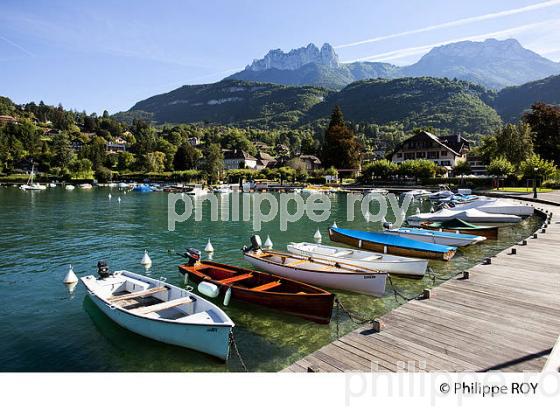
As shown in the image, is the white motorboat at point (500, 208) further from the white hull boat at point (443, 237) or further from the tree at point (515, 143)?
the tree at point (515, 143)

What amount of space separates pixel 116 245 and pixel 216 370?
65.0ft

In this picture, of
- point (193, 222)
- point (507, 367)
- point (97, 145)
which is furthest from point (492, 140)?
point (97, 145)

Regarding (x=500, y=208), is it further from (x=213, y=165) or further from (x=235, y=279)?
(x=213, y=165)

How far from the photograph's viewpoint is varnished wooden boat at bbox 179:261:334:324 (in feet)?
40.3

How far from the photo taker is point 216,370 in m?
9.73

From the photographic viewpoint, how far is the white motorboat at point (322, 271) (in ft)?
48.7

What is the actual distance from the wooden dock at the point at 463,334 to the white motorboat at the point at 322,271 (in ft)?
9.07

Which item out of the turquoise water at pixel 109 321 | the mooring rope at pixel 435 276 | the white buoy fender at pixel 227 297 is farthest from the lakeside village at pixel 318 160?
the white buoy fender at pixel 227 297

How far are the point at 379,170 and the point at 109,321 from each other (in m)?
82.0

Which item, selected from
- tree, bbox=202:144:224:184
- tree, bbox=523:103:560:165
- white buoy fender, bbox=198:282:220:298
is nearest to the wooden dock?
white buoy fender, bbox=198:282:220:298

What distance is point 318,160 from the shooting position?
13500cm

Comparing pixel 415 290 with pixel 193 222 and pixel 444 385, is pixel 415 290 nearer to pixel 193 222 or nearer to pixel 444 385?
pixel 444 385

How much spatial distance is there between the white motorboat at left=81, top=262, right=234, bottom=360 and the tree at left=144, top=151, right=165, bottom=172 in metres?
125

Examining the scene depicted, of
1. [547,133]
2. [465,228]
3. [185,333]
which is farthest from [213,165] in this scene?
[185,333]
